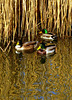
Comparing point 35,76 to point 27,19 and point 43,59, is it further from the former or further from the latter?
point 27,19

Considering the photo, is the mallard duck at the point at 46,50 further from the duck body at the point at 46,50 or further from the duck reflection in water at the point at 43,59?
the duck reflection in water at the point at 43,59

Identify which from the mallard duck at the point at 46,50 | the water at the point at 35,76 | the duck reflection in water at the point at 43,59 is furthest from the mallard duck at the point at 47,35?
the duck reflection in water at the point at 43,59

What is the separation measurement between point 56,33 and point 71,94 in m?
5.26

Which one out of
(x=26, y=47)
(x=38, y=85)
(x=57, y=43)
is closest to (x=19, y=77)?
(x=38, y=85)

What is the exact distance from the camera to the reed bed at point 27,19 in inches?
329

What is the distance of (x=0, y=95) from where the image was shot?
511 cm

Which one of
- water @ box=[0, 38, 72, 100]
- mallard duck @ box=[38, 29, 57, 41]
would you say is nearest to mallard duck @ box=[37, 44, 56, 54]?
water @ box=[0, 38, 72, 100]

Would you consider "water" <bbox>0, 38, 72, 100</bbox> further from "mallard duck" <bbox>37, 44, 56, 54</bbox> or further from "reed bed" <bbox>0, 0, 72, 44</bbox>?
"reed bed" <bbox>0, 0, 72, 44</bbox>

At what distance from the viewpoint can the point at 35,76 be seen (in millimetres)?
6039

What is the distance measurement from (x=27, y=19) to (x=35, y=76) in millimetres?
3205

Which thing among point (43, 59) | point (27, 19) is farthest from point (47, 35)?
point (43, 59)

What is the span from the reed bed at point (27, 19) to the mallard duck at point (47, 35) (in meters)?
0.29

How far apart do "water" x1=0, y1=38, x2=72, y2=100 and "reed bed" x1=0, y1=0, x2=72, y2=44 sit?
39.2 inches

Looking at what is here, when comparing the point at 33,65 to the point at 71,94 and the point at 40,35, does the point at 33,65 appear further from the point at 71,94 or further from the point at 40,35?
the point at 40,35
